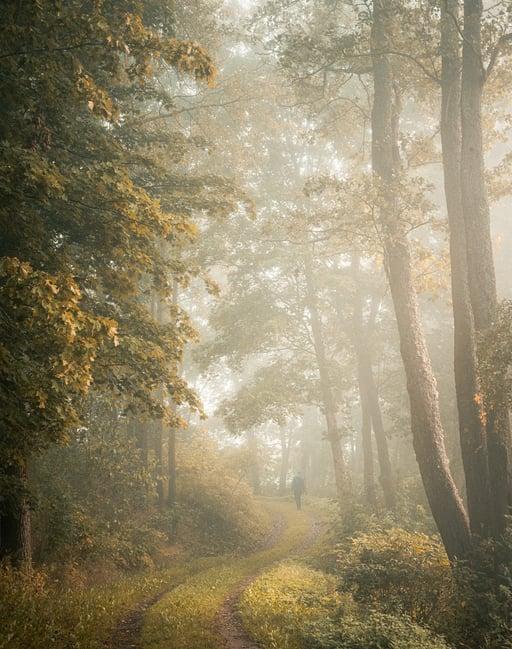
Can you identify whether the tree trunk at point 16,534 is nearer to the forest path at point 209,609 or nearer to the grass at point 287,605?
the forest path at point 209,609

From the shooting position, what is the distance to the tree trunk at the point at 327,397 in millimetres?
18531

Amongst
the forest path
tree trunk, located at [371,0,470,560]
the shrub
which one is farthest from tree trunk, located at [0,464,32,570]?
tree trunk, located at [371,0,470,560]

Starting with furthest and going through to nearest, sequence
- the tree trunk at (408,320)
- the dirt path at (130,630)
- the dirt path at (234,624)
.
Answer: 1. the tree trunk at (408,320)
2. the dirt path at (234,624)
3. the dirt path at (130,630)

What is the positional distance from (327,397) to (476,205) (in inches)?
457

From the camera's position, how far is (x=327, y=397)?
19594 mm

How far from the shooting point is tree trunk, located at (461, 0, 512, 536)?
850 cm

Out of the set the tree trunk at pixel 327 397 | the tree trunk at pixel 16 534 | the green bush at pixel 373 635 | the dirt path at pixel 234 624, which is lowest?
the dirt path at pixel 234 624

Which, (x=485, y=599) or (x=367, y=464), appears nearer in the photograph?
(x=485, y=599)

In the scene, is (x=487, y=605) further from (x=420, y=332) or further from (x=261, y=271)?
(x=261, y=271)

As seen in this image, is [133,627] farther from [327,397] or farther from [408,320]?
[327,397]

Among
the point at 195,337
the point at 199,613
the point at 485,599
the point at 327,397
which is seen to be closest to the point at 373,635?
the point at 485,599

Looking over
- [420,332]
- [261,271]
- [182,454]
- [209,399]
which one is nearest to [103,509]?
[182,454]

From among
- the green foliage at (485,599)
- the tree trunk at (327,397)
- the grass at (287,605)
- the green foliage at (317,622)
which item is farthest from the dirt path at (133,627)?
the tree trunk at (327,397)

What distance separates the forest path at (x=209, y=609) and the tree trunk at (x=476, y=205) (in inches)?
214
